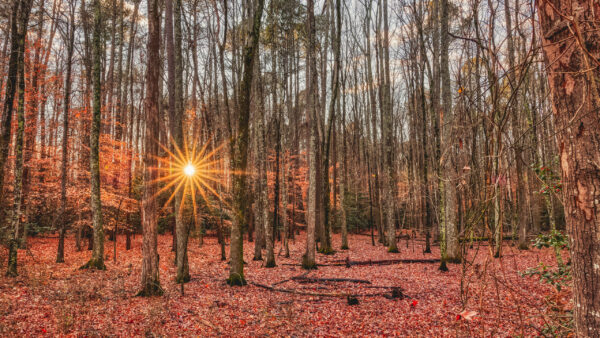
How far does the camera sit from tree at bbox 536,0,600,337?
4.78 feet

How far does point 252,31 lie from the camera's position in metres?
8.23

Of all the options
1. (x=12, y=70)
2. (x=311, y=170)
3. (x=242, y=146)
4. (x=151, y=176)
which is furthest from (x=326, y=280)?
(x=12, y=70)

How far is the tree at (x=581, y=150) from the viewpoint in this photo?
1.46 metres

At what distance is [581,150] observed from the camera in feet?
4.90

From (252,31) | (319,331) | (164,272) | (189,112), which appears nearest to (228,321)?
(319,331)

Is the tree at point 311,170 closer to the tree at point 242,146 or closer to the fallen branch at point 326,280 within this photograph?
the fallen branch at point 326,280

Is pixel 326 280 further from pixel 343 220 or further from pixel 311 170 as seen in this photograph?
pixel 343 220

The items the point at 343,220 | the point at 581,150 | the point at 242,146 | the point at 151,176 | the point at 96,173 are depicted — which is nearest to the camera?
the point at 581,150

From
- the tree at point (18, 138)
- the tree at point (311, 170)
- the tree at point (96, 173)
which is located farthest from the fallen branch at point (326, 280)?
the tree at point (18, 138)

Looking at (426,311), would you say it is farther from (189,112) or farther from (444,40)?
(189,112)

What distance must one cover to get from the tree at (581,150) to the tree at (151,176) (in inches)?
267

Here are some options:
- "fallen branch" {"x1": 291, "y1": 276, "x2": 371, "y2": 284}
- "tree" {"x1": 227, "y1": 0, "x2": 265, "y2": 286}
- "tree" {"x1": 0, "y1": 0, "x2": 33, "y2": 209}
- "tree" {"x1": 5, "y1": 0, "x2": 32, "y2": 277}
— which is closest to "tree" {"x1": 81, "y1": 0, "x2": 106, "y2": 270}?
"tree" {"x1": 5, "y1": 0, "x2": 32, "y2": 277}

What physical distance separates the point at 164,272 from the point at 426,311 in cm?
805

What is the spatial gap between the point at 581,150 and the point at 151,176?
7064 mm
